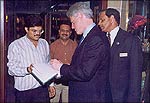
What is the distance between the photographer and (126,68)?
277 cm

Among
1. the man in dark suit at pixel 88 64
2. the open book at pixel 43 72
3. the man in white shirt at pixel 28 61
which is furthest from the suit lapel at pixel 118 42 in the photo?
the man in white shirt at pixel 28 61

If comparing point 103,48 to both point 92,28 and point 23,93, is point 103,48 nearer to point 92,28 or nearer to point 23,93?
point 92,28

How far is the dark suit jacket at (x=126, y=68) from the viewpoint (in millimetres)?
2697

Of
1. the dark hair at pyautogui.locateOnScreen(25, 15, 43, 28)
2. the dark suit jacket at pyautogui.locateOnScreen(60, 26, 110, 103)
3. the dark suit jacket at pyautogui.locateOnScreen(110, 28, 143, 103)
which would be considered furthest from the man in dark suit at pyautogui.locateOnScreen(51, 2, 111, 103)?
the dark hair at pyautogui.locateOnScreen(25, 15, 43, 28)

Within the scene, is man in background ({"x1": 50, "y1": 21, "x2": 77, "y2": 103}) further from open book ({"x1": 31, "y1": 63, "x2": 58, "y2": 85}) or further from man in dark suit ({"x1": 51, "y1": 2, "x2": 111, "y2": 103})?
man in dark suit ({"x1": 51, "y1": 2, "x2": 111, "y2": 103})

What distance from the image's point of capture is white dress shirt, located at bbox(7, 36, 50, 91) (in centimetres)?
291

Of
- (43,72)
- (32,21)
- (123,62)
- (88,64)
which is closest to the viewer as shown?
(88,64)

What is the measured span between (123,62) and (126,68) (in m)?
0.06

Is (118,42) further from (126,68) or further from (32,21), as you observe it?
(32,21)

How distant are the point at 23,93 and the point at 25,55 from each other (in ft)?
1.23

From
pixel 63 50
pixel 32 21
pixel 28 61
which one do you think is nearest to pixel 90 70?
pixel 28 61

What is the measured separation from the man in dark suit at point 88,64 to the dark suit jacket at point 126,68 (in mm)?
312

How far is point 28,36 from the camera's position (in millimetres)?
3078

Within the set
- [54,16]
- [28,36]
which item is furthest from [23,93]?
[54,16]
